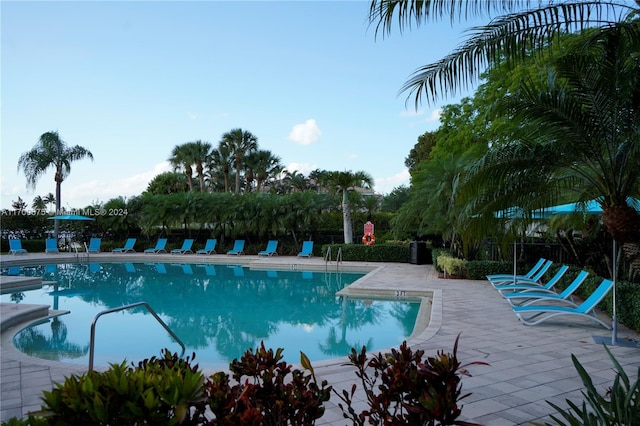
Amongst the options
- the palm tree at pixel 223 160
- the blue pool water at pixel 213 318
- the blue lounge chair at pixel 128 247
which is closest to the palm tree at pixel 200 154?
the palm tree at pixel 223 160

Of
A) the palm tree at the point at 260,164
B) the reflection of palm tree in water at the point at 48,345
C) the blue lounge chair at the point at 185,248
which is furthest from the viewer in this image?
the palm tree at the point at 260,164

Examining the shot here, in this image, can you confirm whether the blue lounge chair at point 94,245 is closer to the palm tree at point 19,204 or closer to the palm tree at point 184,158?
the palm tree at point 19,204

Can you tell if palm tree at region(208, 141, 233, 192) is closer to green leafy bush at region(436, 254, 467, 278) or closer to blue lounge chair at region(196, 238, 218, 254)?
blue lounge chair at region(196, 238, 218, 254)

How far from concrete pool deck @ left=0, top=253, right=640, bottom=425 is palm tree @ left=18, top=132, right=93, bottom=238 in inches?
838

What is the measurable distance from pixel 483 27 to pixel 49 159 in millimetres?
28801

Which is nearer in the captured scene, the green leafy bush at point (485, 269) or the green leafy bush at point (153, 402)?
the green leafy bush at point (153, 402)

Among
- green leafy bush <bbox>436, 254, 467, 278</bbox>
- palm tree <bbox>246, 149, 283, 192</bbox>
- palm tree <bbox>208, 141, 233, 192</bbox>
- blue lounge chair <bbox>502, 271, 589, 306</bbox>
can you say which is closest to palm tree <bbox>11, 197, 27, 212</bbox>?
palm tree <bbox>208, 141, 233, 192</bbox>

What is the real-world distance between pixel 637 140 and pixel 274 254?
20496 mm

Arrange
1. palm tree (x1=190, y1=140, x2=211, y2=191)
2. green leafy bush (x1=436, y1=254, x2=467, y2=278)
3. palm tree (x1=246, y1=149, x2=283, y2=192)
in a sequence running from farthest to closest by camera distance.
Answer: palm tree (x1=246, y1=149, x2=283, y2=192), palm tree (x1=190, y1=140, x2=211, y2=191), green leafy bush (x1=436, y1=254, x2=467, y2=278)

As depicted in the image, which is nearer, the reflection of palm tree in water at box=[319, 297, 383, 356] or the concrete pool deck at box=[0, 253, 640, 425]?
the concrete pool deck at box=[0, 253, 640, 425]

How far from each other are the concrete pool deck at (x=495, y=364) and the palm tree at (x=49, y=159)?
69.9 ft

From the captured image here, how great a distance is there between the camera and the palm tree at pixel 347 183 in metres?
22.8

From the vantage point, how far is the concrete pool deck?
4.22 meters

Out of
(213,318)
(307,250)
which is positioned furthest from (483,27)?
(307,250)
